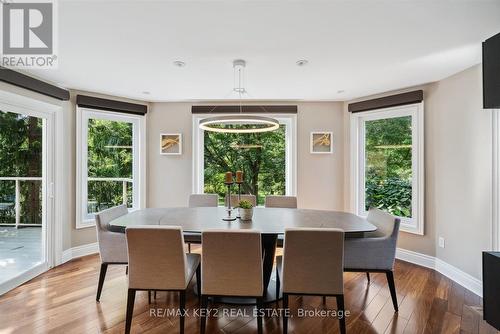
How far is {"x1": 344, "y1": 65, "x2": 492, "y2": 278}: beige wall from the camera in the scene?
266 centimetres

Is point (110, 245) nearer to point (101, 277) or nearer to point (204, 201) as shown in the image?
point (101, 277)

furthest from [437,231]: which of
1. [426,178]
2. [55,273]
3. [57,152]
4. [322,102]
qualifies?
[57,152]

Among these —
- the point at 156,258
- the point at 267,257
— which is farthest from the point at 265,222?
the point at 156,258

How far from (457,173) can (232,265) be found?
2801 mm

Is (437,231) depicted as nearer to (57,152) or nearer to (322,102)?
(322,102)

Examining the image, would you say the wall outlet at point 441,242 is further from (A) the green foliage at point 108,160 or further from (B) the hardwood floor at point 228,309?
(A) the green foliage at point 108,160

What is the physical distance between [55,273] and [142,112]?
7.96 feet

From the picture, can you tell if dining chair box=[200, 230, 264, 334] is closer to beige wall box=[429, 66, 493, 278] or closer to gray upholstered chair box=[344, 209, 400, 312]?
gray upholstered chair box=[344, 209, 400, 312]

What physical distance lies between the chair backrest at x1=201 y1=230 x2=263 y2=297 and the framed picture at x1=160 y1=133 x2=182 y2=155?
8.66 feet

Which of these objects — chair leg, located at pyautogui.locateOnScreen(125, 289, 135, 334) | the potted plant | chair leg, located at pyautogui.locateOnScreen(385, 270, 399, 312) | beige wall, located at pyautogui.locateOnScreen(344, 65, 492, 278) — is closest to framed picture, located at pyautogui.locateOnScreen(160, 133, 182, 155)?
the potted plant

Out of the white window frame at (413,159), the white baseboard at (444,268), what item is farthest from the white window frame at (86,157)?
the white baseboard at (444,268)

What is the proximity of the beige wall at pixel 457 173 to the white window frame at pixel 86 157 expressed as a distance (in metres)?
3.94

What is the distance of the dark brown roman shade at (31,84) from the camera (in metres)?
2.64

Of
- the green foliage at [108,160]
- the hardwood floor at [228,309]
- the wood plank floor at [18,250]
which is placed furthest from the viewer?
the green foliage at [108,160]
